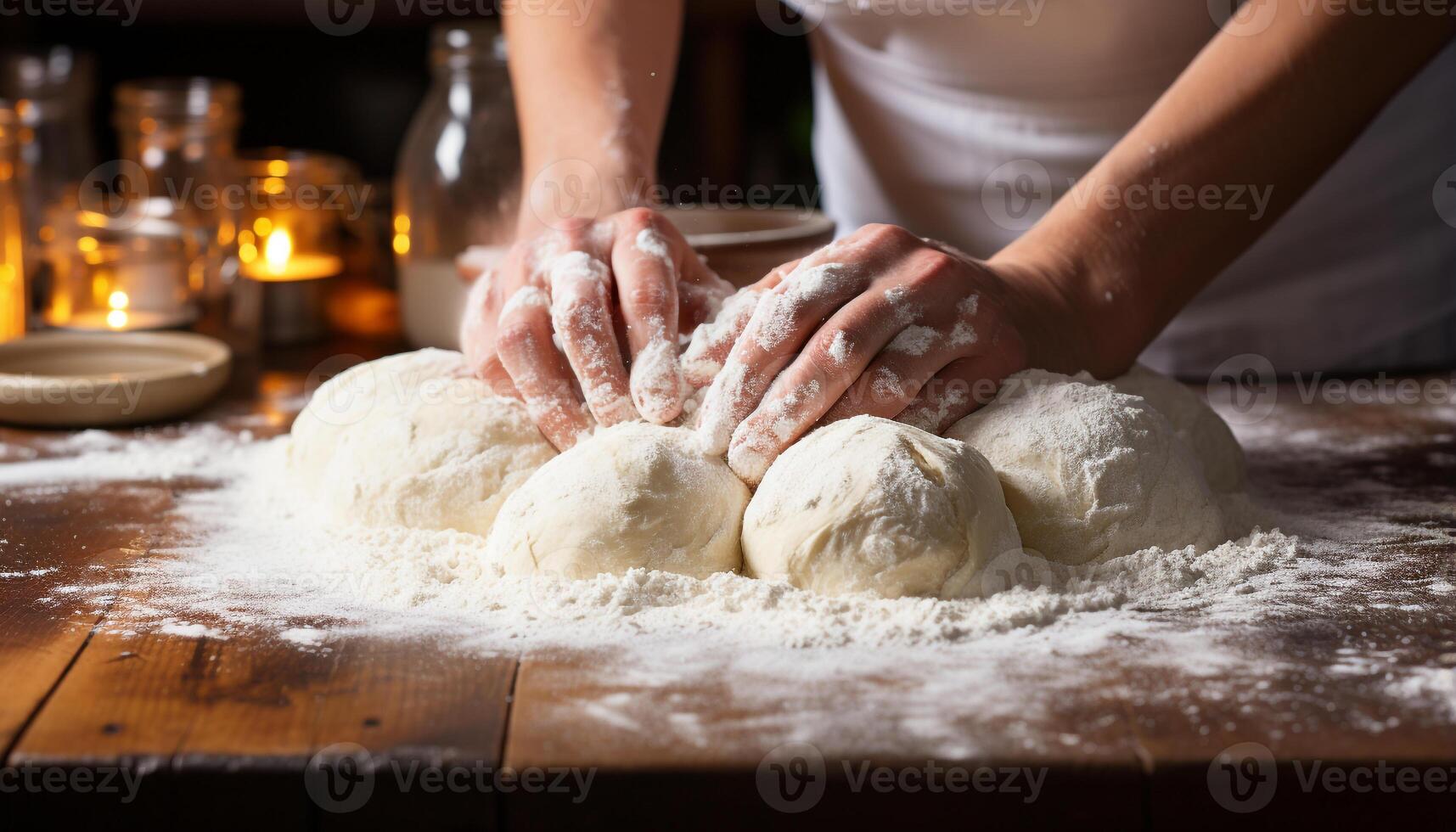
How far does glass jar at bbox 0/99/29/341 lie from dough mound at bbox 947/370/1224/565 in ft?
5.46

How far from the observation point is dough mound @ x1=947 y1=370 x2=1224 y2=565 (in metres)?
1.11

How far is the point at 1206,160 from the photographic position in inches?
53.6

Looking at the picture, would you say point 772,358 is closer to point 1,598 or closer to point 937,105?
point 1,598

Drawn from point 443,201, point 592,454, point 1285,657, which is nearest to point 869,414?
point 592,454

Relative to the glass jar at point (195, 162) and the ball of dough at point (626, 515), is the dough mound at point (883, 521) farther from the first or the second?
the glass jar at point (195, 162)

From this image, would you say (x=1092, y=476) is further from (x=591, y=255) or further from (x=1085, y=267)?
(x=591, y=255)

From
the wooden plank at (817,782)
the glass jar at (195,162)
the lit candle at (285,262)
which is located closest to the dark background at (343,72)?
the glass jar at (195,162)

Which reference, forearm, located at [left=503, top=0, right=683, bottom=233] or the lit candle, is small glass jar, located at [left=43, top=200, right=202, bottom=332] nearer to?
the lit candle

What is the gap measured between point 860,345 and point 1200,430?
425mm

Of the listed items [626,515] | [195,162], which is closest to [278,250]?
[195,162]

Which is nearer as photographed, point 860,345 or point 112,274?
point 860,345

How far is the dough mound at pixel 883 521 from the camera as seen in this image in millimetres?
1009

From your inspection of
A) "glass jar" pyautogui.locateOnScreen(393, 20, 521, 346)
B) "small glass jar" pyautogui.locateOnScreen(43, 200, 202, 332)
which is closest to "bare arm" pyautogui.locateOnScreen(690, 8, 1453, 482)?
"glass jar" pyautogui.locateOnScreen(393, 20, 521, 346)

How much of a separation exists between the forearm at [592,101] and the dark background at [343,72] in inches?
61.8
